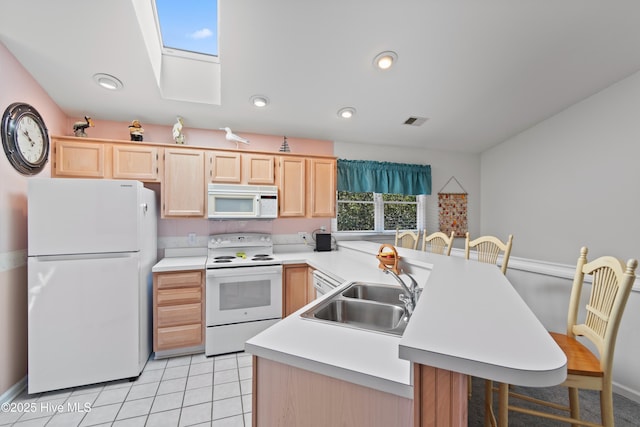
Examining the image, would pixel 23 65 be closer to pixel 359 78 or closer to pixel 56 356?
pixel 56 356

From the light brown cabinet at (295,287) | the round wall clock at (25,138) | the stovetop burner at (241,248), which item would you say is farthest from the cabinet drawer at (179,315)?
the round wall clock at (25,138)

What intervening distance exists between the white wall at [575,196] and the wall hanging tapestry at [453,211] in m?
0.50

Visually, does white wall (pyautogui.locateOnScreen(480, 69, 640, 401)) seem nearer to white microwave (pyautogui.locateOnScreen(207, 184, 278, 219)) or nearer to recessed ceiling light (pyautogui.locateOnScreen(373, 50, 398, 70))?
recessed ceiling light (pyautogui.locateOnScreen(373, 50, 398, 70))

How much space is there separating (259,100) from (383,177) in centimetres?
206

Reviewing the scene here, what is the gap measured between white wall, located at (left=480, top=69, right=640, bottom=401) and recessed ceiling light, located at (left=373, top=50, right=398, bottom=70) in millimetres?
2183

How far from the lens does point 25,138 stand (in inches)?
85.3

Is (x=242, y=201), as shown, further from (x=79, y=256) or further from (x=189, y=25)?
(x=189, y=25)

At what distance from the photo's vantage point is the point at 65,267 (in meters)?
2.07

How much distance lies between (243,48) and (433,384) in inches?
103

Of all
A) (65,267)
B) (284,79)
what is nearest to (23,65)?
(65,267)

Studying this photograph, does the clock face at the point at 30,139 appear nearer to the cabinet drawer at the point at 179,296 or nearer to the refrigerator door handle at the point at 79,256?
the refrigerator door handle at the point at 79,256

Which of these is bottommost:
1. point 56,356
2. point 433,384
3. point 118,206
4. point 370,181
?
point 56,356

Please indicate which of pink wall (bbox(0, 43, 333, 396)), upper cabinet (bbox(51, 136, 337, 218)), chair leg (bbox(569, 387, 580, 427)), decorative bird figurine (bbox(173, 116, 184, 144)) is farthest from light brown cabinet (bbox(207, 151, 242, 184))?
chair leg (bbox(569, 387, 580, 427))

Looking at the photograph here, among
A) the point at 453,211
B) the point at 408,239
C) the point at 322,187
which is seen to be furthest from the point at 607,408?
the point at 453,211
